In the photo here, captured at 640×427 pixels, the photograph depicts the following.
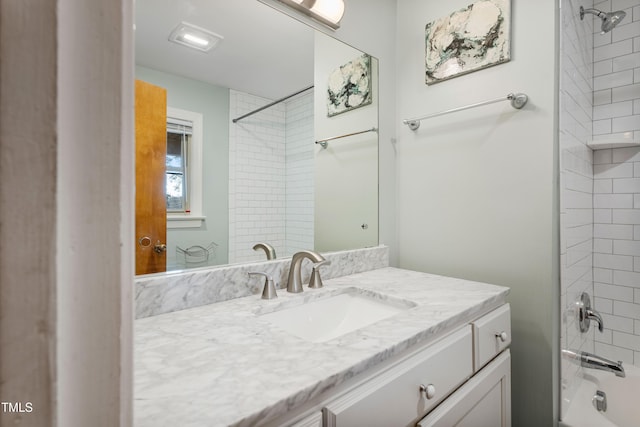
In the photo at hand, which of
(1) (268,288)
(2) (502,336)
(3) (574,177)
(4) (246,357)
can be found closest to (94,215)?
(4) (246,357)

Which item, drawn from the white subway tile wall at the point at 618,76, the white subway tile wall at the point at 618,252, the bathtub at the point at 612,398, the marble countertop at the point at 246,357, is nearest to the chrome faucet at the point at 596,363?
the bathtub at the point at 612,398

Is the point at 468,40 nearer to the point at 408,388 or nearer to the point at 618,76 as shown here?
the point at 618,76

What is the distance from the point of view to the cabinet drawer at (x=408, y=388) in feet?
2.01

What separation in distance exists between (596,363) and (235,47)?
2109mm

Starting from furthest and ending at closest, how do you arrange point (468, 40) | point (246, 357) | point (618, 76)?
point (618, 76)
point (468, 40)
point (246, 357)

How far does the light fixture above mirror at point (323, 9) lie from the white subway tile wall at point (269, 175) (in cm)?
30

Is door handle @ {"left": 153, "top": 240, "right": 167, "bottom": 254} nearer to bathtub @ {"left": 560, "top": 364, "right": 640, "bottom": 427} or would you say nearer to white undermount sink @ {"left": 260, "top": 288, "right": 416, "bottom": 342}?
white undermount sink @ {"left": 260, "top": 288, "right": 416, "bottom": 342}

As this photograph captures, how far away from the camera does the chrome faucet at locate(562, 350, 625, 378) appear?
1.41 meters

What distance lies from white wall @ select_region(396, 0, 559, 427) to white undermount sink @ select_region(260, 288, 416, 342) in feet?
1.77

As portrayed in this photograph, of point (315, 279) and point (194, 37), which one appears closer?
point (194, 37)

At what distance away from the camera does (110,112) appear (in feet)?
0.73

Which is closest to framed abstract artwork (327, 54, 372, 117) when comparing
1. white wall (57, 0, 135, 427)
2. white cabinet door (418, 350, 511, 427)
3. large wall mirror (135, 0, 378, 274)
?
large wall mirror (135, 0, 378, 274)

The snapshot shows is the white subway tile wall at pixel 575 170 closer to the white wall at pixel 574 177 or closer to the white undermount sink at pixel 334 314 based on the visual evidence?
the white wall at pixel 574 177

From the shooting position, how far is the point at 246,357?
0.63 meters
